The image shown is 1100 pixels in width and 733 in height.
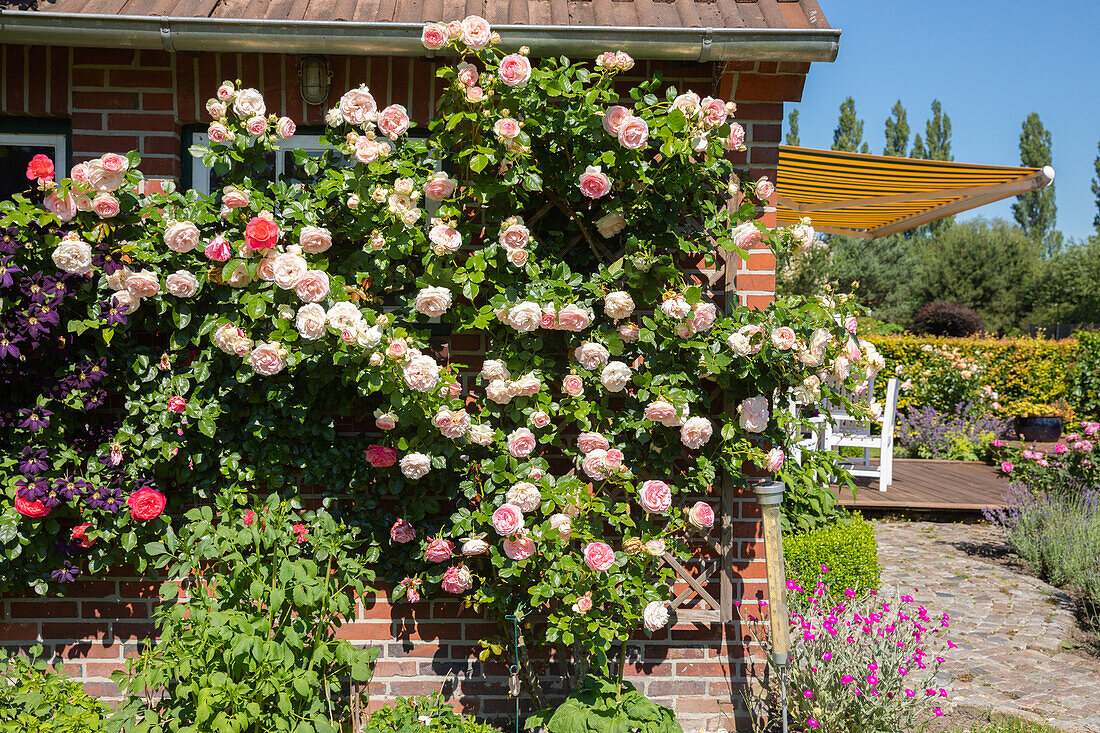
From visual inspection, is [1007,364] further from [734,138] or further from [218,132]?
[218,132]

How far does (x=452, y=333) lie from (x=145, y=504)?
4.85 ft

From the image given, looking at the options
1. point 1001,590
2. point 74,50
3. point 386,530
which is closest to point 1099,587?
point 1001,590

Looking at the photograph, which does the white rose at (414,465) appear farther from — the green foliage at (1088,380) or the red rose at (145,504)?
the green foliage at (1088,380)

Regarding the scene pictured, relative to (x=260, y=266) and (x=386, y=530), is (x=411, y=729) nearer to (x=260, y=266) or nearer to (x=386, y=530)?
(x=386, y=530)

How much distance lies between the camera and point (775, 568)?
10.3ft

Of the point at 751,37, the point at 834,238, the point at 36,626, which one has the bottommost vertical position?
the point at 36,626

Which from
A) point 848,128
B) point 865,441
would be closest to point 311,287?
point 865,441

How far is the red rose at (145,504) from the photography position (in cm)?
319

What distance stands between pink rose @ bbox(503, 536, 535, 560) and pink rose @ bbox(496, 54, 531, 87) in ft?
5.82

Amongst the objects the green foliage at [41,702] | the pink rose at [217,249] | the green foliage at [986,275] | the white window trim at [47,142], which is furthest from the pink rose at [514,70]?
the green foliage at [986,275]

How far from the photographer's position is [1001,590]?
5.94m

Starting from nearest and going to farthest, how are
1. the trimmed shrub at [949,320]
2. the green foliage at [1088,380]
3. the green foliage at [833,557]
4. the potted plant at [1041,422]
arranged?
the green foliage at [833,557] → the green foliage at [1088,380] → the potted plant at [1041,422] → the trimmed shrub at [949,320]

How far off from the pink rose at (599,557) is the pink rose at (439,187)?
1559 mm

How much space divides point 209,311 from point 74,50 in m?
1.39
